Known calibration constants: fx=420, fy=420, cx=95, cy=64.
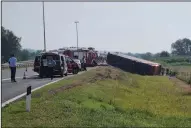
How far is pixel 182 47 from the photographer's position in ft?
519

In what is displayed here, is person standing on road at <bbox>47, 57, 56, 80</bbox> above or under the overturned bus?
above

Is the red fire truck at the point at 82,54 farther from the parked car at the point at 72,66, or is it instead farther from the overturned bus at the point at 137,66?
the parked car at the point at 72,66

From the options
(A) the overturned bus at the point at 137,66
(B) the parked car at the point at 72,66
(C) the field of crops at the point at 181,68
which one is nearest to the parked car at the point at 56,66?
(B) the parked car at the point at 72,66

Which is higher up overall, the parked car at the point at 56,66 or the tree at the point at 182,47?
the parked car at the point at 56,66

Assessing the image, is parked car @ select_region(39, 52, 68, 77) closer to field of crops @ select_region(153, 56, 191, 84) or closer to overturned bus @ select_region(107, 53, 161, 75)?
field of crops @ select_region(153, 56, 191, 84)

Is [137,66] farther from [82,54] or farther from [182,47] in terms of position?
[182,47]

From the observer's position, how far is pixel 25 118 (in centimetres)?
1091

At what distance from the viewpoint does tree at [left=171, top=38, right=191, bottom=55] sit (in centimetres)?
15575

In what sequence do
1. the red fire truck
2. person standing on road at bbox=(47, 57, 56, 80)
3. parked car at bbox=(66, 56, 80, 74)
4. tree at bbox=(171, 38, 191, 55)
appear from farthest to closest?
tree at bbox=(171, 38, 191, 55) < the red fire truck < parked car at bbox=(66, 56, 80, 74) < person standing on road at bbox=(47, 57, 56, 80)

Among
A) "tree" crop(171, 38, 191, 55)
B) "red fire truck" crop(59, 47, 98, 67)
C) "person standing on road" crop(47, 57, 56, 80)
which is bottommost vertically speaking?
"tree" crop(171, 38, 191, 55)

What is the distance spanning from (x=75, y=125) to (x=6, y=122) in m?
1.75

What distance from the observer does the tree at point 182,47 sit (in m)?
156

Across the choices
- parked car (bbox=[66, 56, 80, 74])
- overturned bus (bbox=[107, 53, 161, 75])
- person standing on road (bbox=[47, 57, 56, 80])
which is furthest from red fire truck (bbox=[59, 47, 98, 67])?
person standing on road (bbox=[47, 57, 56, 80])

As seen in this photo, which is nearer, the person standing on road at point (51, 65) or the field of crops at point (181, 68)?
the person standing on road at point (51, 65)
